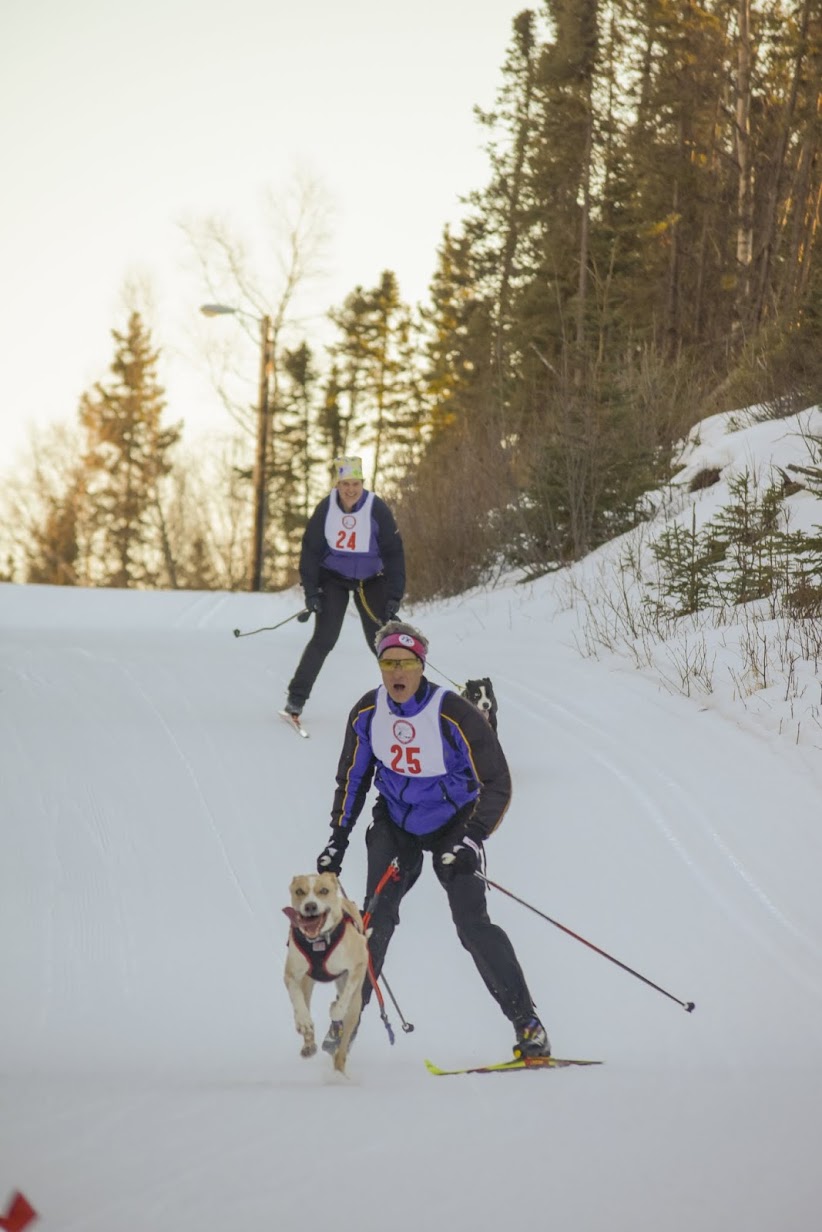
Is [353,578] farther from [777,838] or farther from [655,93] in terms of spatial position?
[655,93]

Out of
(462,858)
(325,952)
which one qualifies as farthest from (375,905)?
(325,952)

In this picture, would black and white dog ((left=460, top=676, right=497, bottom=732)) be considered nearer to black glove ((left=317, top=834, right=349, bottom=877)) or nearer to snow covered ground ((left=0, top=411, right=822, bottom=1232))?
snow covered ground ((left=0, top=411, right=822, bottom=1232))

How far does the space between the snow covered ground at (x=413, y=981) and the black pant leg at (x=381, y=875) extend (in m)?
0.54

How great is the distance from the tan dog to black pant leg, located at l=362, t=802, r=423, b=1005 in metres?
0.23

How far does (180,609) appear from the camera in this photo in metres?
19.5

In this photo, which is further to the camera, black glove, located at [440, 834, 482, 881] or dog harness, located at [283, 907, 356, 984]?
black glove, located at [440, 834, 482, 881]

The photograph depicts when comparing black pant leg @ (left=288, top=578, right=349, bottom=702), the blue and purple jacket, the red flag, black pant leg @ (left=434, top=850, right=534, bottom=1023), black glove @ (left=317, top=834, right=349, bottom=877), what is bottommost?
the red flag

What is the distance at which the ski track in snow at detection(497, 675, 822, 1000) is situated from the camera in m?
6.35

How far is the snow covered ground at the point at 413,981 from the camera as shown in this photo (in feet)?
13.2

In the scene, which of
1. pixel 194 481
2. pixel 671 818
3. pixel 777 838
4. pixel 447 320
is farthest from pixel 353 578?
pixel 194 481

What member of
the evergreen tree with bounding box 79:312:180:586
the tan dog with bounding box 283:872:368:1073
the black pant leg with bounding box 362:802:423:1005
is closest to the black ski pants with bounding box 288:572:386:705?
the black pant leg with bounding box 362:802:423:1005

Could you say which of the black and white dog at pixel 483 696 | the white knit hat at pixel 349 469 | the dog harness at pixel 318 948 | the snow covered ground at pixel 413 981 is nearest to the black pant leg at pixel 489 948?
the snow covered ground at pixel 413 981

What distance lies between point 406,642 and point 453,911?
121 cm

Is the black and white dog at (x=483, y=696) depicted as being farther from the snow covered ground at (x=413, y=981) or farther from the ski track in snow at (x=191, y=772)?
the ski track in snow at (x=191, y=772)
